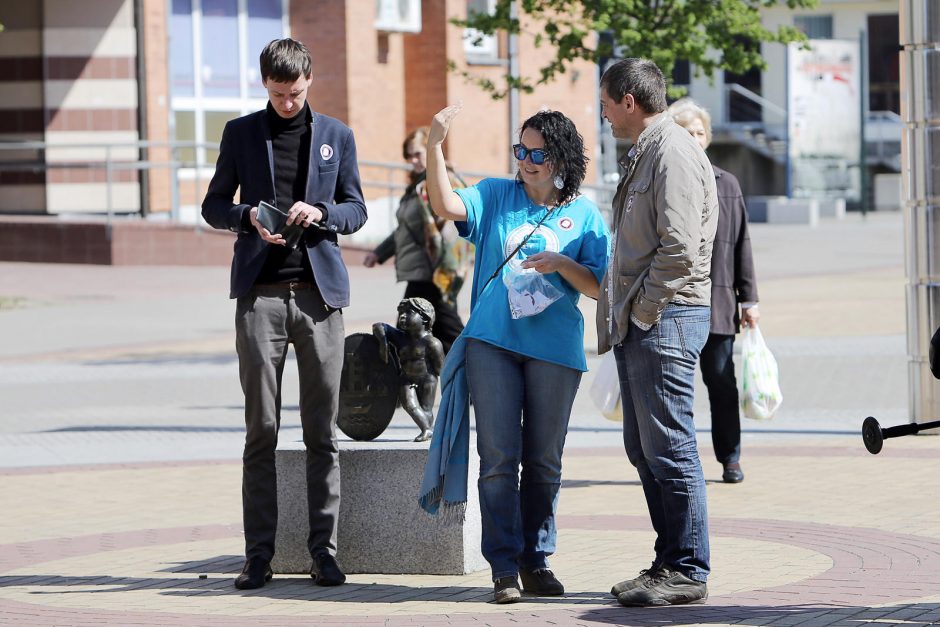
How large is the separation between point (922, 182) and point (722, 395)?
8.73 ft

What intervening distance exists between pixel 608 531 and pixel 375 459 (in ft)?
4.50

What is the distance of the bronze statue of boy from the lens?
7.15 m

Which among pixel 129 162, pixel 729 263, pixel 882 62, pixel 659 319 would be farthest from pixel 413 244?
pixel 882 62

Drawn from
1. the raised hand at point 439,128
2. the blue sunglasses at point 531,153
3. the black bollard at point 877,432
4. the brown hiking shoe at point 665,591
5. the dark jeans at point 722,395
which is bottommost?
the brown hiking shoe at point 665,591

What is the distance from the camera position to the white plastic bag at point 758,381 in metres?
9.14

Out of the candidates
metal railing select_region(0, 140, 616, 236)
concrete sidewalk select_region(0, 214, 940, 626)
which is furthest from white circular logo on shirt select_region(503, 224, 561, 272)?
metal railing select_region(0, 140, 616, 236)

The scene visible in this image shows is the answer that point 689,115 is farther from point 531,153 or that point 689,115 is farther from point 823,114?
point 823,114

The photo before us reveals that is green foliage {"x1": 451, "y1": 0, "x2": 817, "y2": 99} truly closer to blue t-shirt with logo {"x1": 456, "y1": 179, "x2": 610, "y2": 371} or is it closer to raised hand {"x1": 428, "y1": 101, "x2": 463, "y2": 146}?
blue t-shirt with logo {"x1": 456, "y1": 179, "x2": 610, "y2": 371}

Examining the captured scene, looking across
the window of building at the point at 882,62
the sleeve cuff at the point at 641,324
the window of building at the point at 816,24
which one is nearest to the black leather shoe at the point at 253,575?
the sleeve cuff at the point at 641,324

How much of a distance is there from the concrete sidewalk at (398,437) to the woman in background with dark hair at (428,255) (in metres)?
1.13

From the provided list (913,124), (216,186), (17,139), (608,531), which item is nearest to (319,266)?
(216,186)

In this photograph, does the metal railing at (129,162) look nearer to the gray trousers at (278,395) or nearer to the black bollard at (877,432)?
the gray trousers at (278,395)

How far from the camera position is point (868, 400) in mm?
12398

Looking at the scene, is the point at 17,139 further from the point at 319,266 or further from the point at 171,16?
the point at 319,266
